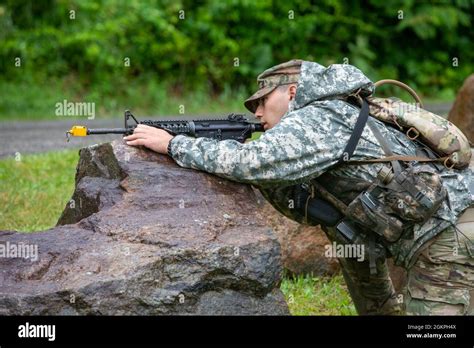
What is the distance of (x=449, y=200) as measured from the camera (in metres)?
5.78

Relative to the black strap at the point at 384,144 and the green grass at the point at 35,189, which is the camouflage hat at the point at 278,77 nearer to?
the black strap at the point at 384,144

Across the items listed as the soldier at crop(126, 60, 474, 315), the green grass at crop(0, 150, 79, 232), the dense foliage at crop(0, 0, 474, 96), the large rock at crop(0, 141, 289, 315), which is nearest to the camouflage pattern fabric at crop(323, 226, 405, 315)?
the soldier at crop(126, 60, 474, 315)

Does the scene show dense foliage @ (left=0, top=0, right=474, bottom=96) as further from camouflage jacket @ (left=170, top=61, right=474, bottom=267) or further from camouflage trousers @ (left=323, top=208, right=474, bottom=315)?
camouflage trousers @ (left=323, top=208, right=474, bottom=315)

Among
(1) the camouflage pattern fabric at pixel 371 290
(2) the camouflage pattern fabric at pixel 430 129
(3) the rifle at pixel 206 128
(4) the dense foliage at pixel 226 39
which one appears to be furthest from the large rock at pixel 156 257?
(4) the dense foliage at pixel 226 39

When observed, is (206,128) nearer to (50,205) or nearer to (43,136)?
(50,205)

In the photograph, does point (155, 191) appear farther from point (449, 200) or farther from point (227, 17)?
point (227, 17)

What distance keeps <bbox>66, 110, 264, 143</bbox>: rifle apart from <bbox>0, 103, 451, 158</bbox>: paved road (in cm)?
621

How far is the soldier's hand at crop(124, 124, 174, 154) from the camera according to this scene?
596 centimetres

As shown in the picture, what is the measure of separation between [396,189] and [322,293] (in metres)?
2.40

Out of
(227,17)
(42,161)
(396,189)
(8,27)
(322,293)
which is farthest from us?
(227,17)

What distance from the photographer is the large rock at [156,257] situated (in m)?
5.10

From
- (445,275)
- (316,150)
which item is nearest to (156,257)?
(316,150)

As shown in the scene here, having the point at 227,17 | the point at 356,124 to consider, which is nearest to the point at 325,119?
the point at 356,124

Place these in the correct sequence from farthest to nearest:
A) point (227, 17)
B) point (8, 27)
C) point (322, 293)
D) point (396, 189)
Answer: point (227, 17) < point (8, 27) < point (322, 293) < point (396, 189)
